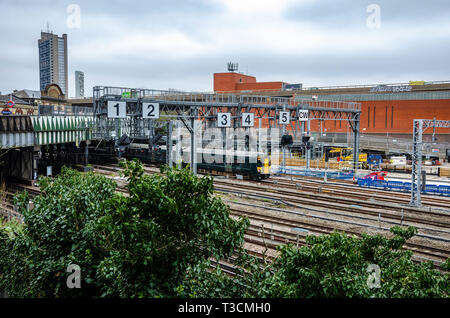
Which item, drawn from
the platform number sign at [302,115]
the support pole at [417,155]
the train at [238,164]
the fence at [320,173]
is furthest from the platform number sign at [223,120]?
the support pole at [417,155]

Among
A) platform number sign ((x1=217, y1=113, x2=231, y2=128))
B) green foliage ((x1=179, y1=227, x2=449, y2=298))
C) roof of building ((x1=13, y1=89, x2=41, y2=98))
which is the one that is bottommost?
green foliage ((x1=179, y1=227, x2=449, y2=298))

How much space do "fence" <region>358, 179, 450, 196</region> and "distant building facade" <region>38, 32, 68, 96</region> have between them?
4815 inches

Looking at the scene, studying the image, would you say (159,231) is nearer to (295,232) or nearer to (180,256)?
(180,256)

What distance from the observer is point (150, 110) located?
25.4 metres

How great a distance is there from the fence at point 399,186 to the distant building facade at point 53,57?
401 ft

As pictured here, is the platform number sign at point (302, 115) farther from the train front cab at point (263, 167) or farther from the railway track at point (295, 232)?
the railway track at point (295, 232)

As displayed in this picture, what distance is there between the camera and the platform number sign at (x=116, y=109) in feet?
77.0

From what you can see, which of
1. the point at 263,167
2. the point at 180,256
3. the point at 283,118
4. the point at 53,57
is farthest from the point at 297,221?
the point at 53,57

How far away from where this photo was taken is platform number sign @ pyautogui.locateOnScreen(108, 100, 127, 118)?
23.5 meters

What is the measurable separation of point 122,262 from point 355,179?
3215cm

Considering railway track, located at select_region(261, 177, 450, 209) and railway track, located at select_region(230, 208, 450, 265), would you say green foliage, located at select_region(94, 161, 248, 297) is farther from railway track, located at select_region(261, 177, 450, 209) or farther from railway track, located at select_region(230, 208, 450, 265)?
railway track, located at select_region(261, 177, 450, 209)

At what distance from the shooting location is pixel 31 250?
9.35 meters

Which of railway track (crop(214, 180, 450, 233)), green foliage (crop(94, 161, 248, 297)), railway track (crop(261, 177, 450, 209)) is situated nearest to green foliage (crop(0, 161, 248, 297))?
green foliage (crop(94, 161, 248, 297))

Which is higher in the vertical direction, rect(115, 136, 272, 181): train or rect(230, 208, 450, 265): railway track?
rect(115, 136, 272, 181): train
